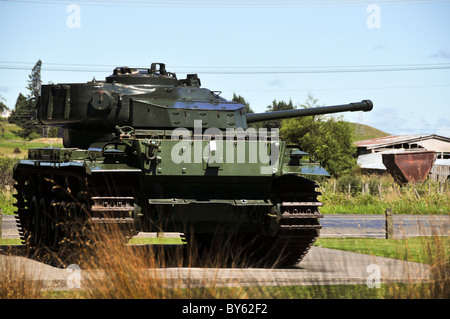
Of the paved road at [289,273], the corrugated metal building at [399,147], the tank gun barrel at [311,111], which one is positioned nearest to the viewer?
the paved road at [289,273]

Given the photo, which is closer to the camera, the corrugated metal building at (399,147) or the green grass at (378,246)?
the green grass at (378,246)

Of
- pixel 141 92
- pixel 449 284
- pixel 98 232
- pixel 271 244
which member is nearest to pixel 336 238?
pixel 271 244

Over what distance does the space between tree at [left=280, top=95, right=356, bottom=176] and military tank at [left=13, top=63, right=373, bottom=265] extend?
3599 centimetres

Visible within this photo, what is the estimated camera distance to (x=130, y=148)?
12.8 m

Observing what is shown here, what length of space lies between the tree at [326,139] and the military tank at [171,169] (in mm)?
35987

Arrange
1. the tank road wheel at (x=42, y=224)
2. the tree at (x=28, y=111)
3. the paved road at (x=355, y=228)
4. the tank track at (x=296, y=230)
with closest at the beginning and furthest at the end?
the tank track at (x=296, y=230), the tank road wheel at (x=42, y=224), the paved road at (x=355, y=228), the tree at (x=28, y=111)

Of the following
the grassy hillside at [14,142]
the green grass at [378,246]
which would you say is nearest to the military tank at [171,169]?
the green grass at [378,246]

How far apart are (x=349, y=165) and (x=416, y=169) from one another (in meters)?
8.21

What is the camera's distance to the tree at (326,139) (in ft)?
167

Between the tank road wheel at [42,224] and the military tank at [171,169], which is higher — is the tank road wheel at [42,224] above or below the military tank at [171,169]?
below
